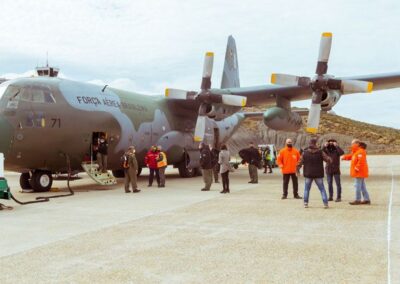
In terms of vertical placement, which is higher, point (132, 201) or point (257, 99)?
point (257, 99)

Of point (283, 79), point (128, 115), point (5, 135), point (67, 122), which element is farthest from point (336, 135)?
point (5, 135)

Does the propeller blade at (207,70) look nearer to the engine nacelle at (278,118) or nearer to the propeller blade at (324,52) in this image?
the engine nacelle at (278,118)

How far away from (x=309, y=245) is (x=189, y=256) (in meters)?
1.82

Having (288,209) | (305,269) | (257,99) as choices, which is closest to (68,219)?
(288,209)

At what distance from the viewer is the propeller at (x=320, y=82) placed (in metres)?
17.5

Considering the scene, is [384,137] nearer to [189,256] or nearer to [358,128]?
[358,128]

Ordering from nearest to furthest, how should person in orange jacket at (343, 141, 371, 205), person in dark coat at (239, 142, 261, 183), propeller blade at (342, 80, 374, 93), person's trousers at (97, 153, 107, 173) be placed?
person in orange jacket at (343, 141, 371, 205) < person's trousers at (97, 153, 107, 173) < person in dark coat at (239, 142, 261, 183) < propeller blade at (342, 80, 374, 93)

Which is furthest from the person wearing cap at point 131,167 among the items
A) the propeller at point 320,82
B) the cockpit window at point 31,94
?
the propeller at point 320,82

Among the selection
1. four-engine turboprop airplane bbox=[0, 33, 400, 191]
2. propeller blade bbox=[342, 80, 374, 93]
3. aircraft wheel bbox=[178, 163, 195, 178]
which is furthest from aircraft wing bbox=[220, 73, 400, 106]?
aircraft wheel bbox=[178, 163, 195, 178]

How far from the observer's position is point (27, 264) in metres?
5.51

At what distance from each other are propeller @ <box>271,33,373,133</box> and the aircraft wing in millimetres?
605

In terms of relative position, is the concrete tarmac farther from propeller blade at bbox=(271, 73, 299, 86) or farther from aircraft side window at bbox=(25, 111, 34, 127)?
propeller blade at bbox=(271, 73, 299, 86)

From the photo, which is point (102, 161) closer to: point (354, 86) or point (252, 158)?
point (252, 158)

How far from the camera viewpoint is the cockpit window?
528 inches
